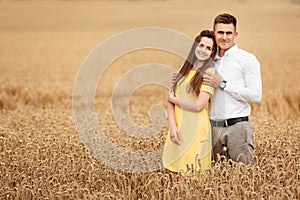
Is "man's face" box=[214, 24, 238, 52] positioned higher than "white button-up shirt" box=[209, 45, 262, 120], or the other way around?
"man's face" box=[214, 24, 238, 52]

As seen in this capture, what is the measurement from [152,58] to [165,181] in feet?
71.0

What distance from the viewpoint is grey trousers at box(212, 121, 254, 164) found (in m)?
6.57

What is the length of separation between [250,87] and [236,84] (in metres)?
0.17

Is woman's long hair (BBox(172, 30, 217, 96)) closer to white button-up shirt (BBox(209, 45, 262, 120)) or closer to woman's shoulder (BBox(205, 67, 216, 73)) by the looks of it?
woman's shoulder (BBox(205, 67, 216, 73))

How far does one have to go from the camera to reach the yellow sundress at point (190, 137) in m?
6.39

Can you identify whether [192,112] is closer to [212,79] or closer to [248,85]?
[212,79]

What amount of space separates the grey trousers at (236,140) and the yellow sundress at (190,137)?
0.22 metres

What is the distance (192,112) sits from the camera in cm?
644

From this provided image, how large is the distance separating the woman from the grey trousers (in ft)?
0.74

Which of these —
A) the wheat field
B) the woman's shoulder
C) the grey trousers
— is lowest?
the wheat field

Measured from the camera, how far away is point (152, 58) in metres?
27.5

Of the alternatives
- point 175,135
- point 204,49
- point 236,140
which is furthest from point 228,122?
point 204,49

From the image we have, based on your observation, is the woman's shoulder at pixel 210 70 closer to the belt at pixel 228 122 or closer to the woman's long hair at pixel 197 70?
the woman's long hair at pixel 197 70

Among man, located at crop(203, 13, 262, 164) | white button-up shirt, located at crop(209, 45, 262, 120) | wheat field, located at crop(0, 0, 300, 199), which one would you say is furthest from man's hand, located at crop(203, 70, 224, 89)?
wheat field, located at crop(0, 0, 300, 199)
